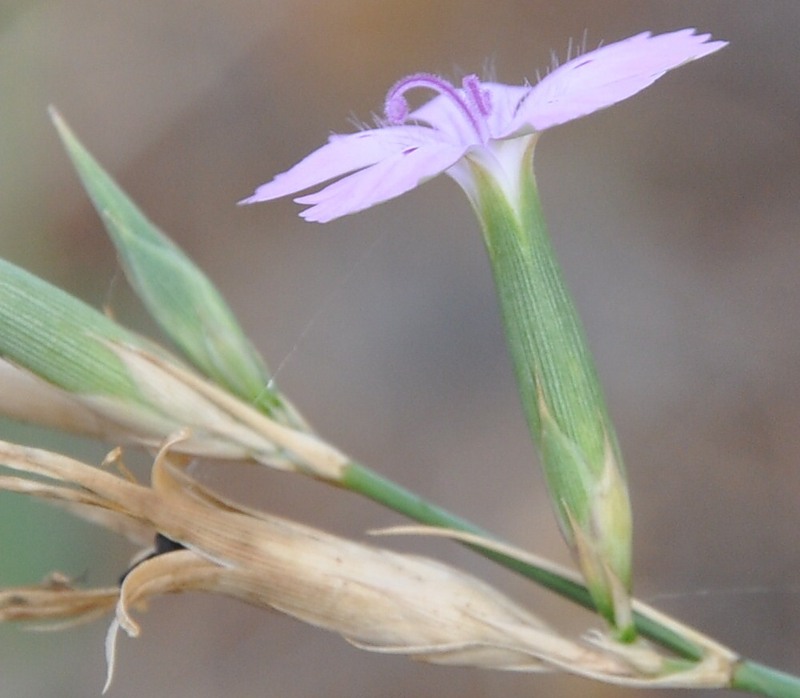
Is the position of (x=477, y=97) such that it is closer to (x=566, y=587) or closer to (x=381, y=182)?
(x=381, y=182)

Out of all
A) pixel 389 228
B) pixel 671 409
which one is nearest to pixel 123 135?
pixel 389 228

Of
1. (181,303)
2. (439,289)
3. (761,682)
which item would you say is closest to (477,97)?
(181,303)

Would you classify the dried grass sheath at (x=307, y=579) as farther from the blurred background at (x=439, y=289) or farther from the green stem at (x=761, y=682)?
the blurred background at (x=439, y=289)

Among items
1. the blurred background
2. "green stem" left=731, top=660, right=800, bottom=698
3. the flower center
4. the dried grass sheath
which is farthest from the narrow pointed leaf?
the blurred background

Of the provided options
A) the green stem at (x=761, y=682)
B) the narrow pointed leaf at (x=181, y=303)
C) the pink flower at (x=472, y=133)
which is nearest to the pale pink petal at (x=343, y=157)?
the pink flower at (x=472, y=133)

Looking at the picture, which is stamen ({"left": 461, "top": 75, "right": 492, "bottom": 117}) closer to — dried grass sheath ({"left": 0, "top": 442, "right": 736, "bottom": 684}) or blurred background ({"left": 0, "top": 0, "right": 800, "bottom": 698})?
dried grass sheath ({"left": 0, "top": 442, "right": 736, "bottom": 684})

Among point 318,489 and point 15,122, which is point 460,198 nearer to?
point 318,489
